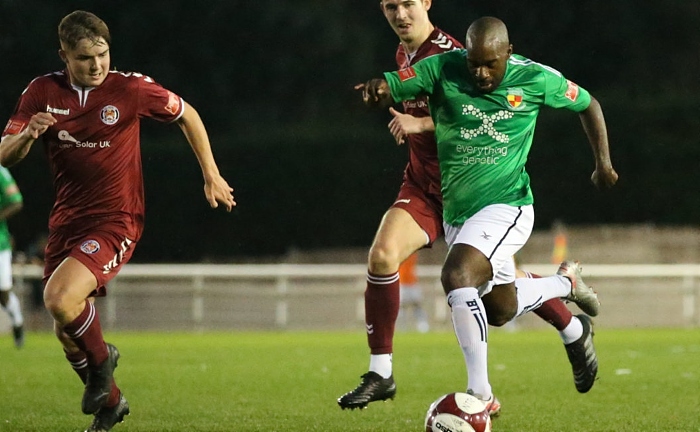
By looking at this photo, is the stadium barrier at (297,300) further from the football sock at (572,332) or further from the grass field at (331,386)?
the football sock at (572,332)

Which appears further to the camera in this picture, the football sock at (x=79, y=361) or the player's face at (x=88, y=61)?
the football sock at (x=79, y=361)

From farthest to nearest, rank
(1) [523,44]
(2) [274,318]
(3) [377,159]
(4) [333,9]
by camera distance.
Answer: (4) [333,9], (1) [523,44], (3) [377,159], (2) [274,318]

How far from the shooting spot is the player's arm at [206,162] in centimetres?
805

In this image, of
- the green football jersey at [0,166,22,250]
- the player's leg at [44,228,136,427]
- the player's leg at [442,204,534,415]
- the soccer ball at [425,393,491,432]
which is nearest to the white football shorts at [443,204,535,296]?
the player's leg at [442,204,534,415]

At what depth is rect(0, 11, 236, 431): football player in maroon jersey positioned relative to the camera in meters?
7.76

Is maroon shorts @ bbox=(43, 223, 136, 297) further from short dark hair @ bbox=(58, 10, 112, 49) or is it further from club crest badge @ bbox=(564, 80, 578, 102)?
club crest badge @ bbox=(564, 80, 578, 102)

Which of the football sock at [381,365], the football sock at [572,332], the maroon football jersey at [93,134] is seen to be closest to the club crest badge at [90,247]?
the maroon football jersey at [93,134]

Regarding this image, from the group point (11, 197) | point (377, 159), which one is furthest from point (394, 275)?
point (377, 159)

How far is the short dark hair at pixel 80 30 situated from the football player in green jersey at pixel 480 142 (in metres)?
1.62

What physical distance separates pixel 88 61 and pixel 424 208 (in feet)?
7.54

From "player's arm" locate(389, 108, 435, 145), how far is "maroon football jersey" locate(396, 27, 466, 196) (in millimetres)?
471

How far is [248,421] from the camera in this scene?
27.7 feet

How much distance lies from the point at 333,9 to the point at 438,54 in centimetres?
2968

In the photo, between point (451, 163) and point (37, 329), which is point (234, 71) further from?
point (451, 163)
